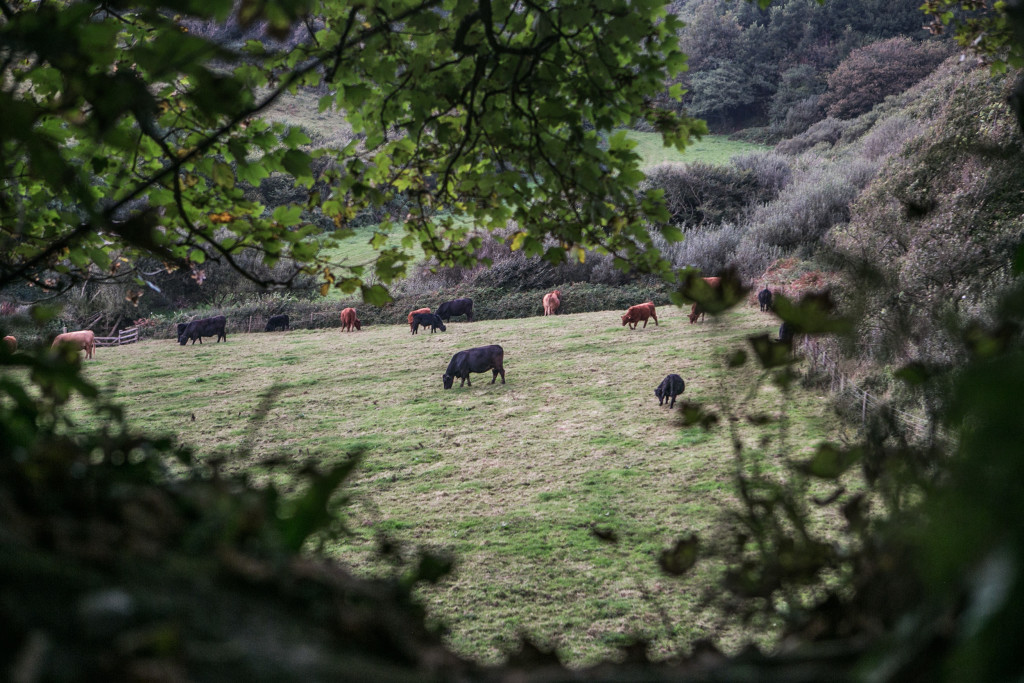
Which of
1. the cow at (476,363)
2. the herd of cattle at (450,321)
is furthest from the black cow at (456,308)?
the cow at (476,363)

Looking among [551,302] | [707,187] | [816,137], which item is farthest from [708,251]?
[816,137]

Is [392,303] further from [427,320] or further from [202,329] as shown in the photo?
[202,329]

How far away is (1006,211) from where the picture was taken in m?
8.98

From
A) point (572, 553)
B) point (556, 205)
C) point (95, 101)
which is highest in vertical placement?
point (556, 205)

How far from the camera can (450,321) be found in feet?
73.7

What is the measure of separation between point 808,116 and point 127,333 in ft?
132

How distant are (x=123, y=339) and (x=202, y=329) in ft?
13.7

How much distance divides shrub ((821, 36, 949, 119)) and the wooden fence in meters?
38.9

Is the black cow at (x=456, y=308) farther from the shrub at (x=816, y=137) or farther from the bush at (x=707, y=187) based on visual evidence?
the shrub at (x=816, y=137)

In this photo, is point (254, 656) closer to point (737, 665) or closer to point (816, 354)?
point (737, 665)

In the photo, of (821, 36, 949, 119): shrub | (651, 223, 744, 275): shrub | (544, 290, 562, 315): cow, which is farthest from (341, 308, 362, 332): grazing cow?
(821, 36, 949, 119): shrub

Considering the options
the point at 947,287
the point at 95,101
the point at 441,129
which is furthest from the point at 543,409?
the point at 95,101

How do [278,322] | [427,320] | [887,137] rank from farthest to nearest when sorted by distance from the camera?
[887,137] → [278,322] → [427,320]

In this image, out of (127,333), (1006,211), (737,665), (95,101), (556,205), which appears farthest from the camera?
(127,333)
